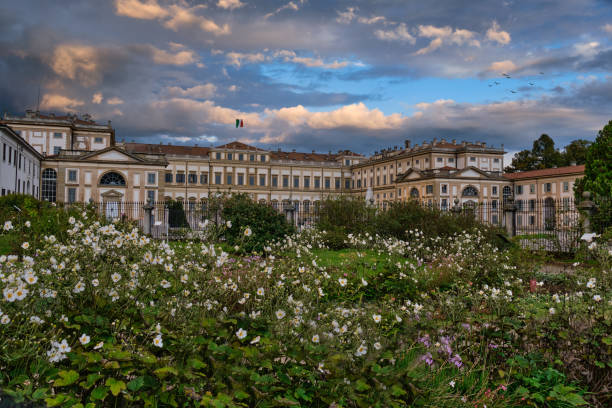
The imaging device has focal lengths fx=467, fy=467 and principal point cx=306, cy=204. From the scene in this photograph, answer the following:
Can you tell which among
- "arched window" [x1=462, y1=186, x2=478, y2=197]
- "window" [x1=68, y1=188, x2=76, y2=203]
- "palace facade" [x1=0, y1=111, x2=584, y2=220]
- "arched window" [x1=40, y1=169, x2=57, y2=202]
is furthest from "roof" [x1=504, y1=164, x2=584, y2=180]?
"arched window" [x1=40, y1=169, x2=57, y2=202]

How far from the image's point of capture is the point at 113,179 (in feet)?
158

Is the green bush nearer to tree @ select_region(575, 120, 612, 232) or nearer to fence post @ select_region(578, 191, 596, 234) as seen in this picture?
fence post @ select_region(578, 191, 596, 234)

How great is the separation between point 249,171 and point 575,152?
44631mm

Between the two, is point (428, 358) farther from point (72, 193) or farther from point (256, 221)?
point (72, 193)

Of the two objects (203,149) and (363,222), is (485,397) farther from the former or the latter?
(203,149)

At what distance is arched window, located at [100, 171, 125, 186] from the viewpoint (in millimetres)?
47878

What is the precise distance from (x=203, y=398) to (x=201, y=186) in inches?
2700

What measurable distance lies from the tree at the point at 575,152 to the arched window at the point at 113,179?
52698mm

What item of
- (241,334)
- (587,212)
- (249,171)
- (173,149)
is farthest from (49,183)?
(241,334)

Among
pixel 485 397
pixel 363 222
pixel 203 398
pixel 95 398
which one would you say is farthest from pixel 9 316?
pixel 363 222

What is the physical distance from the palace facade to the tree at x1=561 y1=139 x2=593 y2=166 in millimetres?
6698

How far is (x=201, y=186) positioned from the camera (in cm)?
6900

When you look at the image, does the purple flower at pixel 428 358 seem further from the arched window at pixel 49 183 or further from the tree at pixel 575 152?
the tree at pixel 575 152

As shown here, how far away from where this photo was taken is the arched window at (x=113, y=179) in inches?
1885
